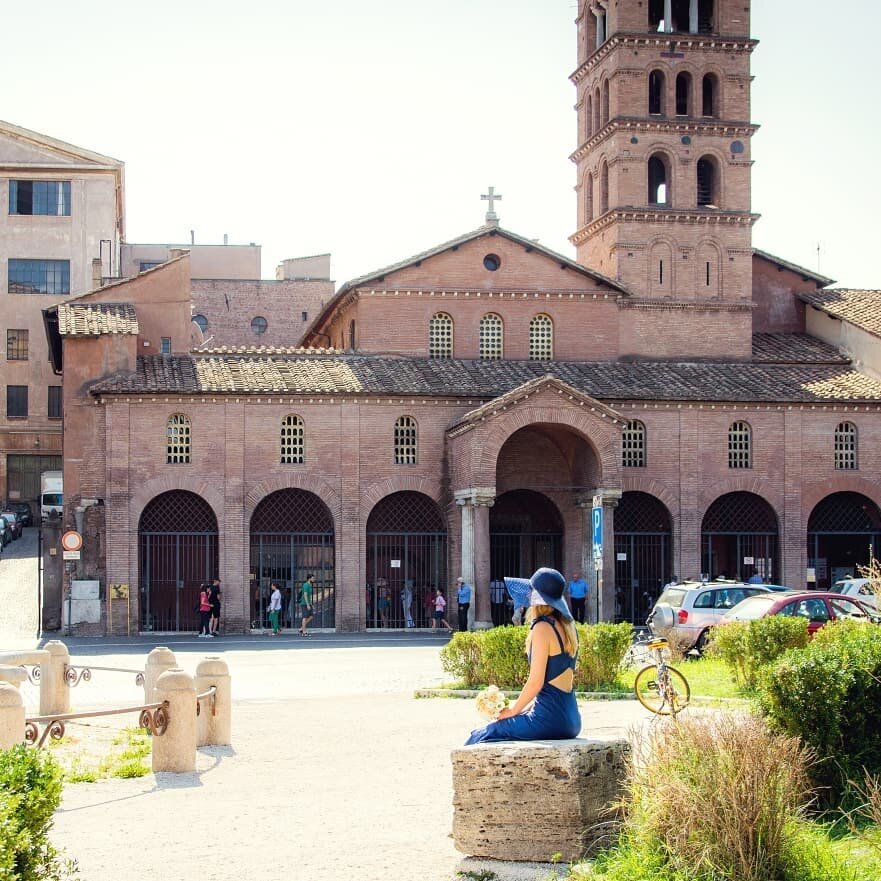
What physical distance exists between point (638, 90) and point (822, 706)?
1386 inches

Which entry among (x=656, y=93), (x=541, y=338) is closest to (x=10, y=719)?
(x=541, y=338)

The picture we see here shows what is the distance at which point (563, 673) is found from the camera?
1079 cm

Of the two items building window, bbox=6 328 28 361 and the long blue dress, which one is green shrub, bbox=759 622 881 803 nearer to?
the long blue dress

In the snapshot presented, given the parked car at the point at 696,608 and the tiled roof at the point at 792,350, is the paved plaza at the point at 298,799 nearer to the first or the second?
the parked car at the point at 696,608

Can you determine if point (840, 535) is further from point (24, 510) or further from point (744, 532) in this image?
point (24, 510)

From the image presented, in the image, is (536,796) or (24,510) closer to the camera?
(536,796)

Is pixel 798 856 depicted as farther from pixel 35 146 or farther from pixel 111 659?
pixel 35 146

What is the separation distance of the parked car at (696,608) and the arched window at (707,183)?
19544 mm

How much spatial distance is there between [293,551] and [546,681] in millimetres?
29026

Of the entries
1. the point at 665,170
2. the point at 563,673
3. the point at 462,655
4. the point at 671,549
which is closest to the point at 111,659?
the point at 462,655

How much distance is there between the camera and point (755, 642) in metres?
19.6

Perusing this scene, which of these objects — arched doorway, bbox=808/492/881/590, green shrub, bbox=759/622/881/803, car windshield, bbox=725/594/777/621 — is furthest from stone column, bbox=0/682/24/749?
arched doorway, bbox=808/492/881/590

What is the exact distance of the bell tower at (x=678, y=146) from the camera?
44.3 m

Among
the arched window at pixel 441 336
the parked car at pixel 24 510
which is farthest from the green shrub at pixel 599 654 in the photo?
the parked car at pixel 24 510
